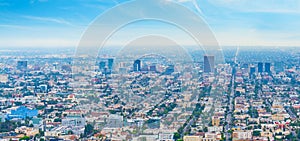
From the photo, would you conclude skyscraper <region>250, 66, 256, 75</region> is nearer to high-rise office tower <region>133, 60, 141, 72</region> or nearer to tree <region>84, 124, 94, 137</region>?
high-rise office tower <region>133, 60, 141, 72</region>

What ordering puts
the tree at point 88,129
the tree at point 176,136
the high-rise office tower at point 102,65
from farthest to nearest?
the high-rise office tower at point 102,65 < the tree at point 88,129 < the tree at point 176,136

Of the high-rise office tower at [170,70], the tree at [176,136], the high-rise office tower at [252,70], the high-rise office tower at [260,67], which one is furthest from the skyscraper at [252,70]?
the tree at [176,136]

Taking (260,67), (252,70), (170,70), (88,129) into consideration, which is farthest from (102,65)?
(260,67)

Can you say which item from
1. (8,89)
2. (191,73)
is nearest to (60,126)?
(191,73)

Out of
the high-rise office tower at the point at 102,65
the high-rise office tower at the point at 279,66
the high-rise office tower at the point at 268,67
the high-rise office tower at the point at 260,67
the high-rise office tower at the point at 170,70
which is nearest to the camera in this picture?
the high-rise office tower at the point at 102,65

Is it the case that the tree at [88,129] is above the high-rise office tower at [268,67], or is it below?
below

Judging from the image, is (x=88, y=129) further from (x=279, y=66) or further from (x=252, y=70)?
(x=279, y=66)

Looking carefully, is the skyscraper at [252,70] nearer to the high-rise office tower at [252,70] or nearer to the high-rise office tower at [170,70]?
the high-rise office tower at [252,70]

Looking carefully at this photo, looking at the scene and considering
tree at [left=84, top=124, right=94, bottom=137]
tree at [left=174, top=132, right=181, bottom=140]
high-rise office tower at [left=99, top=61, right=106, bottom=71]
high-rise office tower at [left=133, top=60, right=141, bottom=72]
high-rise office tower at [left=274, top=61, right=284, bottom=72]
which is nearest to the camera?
tree at [left=174, top=132, right=181, bottom=140]

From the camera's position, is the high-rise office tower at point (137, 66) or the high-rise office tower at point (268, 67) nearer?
the high-rise office tower at point (137, 66)

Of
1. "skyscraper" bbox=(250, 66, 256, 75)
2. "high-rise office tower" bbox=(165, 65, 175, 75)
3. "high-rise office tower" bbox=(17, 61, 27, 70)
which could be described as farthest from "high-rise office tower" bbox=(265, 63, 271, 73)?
"high-rise office tower" bbox=(17, 61, 27, 70)

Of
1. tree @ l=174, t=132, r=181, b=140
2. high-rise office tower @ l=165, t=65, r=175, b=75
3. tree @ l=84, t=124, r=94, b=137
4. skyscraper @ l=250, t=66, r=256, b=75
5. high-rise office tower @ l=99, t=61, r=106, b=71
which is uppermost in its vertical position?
high-rise office tower @ l=99, t=61, r=106, b=71
